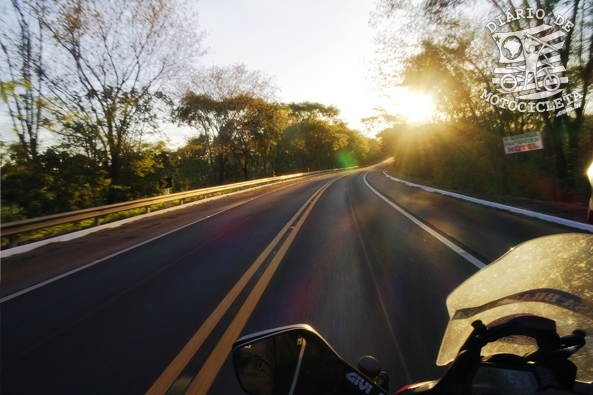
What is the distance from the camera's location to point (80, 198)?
16.4 metres

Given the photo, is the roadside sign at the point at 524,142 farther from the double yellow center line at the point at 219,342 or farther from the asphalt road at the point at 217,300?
the double yellow center line at the point at 219,342

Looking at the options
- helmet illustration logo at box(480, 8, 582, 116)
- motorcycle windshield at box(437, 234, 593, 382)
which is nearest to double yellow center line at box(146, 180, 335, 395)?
motorcycle windshield at box(437, 234, 593, 382)

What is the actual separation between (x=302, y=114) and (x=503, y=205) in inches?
2571

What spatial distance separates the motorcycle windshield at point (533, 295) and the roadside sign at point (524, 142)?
1272 centimetres

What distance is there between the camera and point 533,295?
1.46m

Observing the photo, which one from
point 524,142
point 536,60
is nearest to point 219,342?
point 524,142

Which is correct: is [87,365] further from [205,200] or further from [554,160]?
[205,200]

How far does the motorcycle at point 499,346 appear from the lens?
4.07ft

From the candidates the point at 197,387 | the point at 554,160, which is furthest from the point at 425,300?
the point at 554,160

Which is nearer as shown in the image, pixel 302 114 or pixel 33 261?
pixel 33 261

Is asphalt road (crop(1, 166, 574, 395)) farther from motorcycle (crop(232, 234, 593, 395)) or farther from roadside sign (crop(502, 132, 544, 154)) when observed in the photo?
roadside sign (crop(502, 132, 544, 154))

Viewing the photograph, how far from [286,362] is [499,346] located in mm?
963

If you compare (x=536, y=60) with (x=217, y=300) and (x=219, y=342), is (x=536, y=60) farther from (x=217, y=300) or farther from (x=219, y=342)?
(x=219, y=342)

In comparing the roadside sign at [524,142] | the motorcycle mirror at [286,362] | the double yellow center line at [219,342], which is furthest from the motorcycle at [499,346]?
the roadside sign at [524,142]
